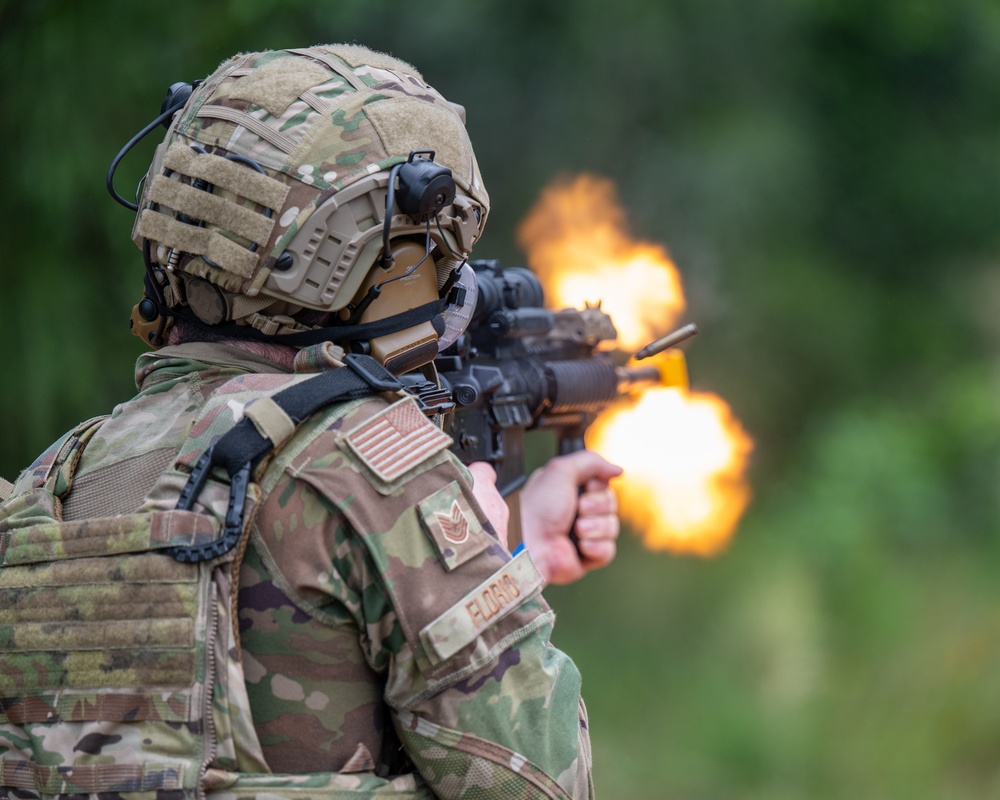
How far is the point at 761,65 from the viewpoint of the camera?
749 centimetres

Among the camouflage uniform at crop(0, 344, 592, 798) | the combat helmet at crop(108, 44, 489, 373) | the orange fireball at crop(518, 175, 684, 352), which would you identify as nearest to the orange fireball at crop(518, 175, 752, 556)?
the orange fireball at crop(518, 175, 684, 352)

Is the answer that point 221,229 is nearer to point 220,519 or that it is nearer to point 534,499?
point 220,519

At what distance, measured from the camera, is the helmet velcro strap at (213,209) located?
199 centimetres

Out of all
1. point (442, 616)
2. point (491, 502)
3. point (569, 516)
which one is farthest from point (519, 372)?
point (442, 616)

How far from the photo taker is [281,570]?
174 cm

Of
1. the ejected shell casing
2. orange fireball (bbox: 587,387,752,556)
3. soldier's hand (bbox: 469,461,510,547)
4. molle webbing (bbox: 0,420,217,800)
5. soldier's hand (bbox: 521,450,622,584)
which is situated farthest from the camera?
orange fireball (bbox: 587,387,752,556)

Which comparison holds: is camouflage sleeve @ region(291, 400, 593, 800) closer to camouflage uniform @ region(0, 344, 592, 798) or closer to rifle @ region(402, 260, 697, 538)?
camouflage uniform @ region(0, 344, 592, 798)

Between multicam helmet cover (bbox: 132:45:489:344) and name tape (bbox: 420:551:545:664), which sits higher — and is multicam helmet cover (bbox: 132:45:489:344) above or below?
above

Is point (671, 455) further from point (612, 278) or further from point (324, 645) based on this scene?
point (324, 645)

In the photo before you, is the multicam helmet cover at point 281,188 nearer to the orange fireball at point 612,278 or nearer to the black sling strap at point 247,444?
the black sling strap at point 247,444

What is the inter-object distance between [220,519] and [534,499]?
7.02 feet

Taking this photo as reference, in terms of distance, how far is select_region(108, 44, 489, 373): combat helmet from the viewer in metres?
2.00

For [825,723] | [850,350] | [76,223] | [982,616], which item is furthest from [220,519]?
[850,350]

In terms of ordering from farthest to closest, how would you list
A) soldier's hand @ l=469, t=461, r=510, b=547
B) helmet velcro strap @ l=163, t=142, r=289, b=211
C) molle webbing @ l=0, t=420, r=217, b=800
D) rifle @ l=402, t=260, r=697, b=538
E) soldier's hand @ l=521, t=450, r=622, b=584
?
soldier's hand @ l=521, t=450, r=622, b=584, rifle @ l=402, t=260, r=697, b=538, soldier's hand @ l=469, t=461, r=510, b=547, helmet velcro strap @ l=163, t=142, r=289, b=211, molle webbing @ l=0, t=420, r=217, b=800
